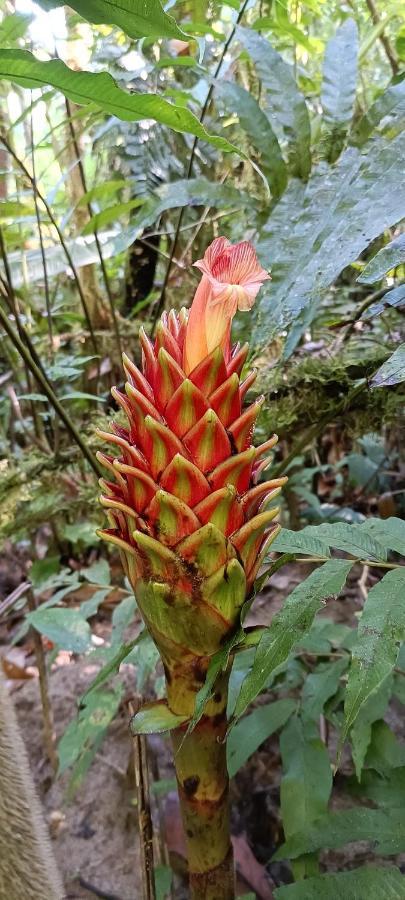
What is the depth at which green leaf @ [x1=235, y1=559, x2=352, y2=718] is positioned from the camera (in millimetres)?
516

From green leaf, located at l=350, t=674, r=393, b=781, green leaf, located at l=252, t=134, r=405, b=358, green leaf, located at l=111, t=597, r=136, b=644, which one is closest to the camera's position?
green leaf, located at l=252, t=134, r=405, b=358

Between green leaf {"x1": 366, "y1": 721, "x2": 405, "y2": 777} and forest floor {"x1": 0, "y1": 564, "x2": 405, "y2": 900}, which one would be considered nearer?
green leaf {"x1": 366, "y1": 721, "x2": 405, "y2": 777}

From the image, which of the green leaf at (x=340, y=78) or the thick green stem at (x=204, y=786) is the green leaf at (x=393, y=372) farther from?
the green leaf at (x=340, y=78)

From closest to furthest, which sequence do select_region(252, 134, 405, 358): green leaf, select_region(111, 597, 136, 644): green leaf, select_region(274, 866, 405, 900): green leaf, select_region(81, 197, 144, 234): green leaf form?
select_region(274, 866, 405, 900): green leaf
select_region(252, 134, 405, 358): green leaf
select_region(111, 597, 136, 644): green leaf
select_region(81, 197, 144, 234): green leaf

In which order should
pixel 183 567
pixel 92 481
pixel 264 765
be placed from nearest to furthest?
pixel 183 567
pixel 264 765
pixel 92 481

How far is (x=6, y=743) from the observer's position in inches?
21.6

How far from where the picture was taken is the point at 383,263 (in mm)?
635

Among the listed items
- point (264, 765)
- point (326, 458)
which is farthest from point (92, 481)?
point (326, 458)

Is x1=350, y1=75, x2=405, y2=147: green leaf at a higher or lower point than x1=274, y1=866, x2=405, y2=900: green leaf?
higher

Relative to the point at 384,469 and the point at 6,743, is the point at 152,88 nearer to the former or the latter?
the point at 384,469

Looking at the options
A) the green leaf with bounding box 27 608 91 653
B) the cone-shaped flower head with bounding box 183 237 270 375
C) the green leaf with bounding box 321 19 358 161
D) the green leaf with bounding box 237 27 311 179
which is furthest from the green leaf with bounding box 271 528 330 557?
the green leaf with bounding box 321 19 358 161

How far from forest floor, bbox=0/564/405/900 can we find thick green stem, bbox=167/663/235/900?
0.47m

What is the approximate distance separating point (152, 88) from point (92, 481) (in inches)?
51.8

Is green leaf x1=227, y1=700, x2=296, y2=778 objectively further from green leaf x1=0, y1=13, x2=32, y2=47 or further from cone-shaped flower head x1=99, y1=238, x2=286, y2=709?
green leaf x1=0, y1=13, x2=32, y2=47
